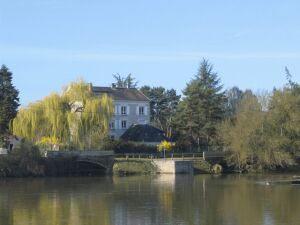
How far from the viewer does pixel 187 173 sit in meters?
74.4

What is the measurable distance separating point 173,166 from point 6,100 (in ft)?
79.9

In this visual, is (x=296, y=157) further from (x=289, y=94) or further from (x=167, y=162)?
(x=167, y=162)

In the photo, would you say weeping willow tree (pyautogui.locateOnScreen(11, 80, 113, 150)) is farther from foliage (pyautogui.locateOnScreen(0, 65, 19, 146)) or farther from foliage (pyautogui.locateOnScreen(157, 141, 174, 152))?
foliage (pyautogui.locateOnScreen(157, 141, 174, 152))

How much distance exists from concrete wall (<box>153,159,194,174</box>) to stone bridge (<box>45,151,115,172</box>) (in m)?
5.64

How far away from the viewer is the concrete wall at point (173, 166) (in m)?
74.1

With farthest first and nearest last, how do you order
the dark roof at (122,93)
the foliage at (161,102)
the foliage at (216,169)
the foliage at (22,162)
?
the foliage at (161,102)
the dark roof at (122,93)
the foliage at (216,169)
the foliage at (22,162)

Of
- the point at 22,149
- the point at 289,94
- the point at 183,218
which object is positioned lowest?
the point at 183,218

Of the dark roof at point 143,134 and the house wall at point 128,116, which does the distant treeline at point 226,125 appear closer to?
the dark roof at point 143,134

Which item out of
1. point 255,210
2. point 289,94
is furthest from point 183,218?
point 289,94

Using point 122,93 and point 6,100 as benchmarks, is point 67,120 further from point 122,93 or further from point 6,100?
point 122,93

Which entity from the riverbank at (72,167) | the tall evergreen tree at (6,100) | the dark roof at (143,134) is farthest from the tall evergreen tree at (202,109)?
the tall evergreen tree at (6,100)

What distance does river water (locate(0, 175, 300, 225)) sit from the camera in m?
34.7

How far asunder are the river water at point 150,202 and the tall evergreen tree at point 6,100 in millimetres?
17971

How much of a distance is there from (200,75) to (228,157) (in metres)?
21.5
